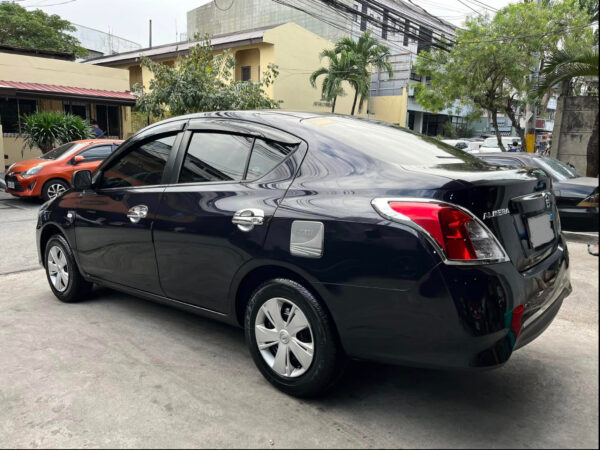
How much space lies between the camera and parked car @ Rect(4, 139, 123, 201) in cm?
1135

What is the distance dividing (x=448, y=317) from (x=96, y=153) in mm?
11485

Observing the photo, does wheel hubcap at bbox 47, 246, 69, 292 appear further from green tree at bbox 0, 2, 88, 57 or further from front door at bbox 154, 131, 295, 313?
green tree at bbox 0, 2, 88, 57

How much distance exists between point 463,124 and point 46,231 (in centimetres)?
4613

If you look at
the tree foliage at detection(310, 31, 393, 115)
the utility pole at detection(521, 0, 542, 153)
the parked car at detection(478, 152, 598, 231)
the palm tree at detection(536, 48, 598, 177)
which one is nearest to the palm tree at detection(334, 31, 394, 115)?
the tree foliage at detection(310, 31, 393, 115)

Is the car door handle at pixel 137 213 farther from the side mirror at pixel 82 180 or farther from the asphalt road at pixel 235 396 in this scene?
the asphalt road at pixel 235 396

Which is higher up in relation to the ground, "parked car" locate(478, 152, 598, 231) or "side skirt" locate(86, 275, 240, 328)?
"parked car" locate(478, 152, 598, 231)

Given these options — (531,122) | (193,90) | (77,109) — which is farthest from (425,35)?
(77,109)

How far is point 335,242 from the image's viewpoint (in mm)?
2535

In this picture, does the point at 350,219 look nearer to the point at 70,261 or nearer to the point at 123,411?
the point at 123,411

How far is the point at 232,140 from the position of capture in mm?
3350

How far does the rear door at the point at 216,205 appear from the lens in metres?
2.96

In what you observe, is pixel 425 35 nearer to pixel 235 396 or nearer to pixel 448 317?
pixel 235 396

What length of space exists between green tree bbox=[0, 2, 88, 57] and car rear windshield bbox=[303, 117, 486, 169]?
106 feet

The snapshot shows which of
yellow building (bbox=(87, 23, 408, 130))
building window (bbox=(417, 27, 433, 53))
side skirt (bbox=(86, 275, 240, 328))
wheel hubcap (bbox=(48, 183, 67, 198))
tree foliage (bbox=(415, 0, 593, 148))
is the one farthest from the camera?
yellow building (bbox=(87, 23, 408, 130))
